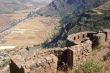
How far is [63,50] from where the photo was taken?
50.5 ft

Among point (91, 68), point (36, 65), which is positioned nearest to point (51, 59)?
point (36, 65)

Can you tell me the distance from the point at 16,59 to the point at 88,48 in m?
4.26

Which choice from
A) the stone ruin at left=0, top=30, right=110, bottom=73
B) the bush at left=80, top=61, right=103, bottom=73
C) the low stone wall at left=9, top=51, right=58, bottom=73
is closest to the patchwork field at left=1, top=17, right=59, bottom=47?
the stone ruin at left=0, top=30, right=110, bottom=73

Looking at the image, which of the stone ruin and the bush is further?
the stone ruin

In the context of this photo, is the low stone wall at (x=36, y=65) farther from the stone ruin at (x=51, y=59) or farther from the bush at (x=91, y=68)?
the bush at (x=91, y=68)

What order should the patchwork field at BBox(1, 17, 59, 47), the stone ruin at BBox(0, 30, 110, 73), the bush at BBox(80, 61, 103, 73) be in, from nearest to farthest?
the bush at BBox(80, 61, 103, 73) < the stone ruin at BBox(0, 30, 110, 73) < the patchwork field at BBox(1, 17, 59, 47)

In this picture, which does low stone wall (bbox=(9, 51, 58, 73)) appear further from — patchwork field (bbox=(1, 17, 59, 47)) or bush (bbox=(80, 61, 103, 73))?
patchwork field (bbox=(1, 17, 59, 47))

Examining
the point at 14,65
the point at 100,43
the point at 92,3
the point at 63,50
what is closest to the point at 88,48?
the point at 63,50

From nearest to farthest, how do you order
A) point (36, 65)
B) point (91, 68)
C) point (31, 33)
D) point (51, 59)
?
point (91, 68) < point (36, 65) < point (51, 59) < point (31, 33)

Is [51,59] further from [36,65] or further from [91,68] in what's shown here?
[91,68]

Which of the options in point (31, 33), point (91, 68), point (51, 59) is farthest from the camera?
point (31, 33)

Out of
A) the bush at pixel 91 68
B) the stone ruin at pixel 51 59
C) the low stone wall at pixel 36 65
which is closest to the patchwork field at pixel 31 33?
the stone ruin at pixel 51 59

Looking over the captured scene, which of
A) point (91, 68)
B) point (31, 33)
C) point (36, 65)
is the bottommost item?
point (31, 33)

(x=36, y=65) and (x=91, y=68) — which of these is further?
(x=36, y=65)
